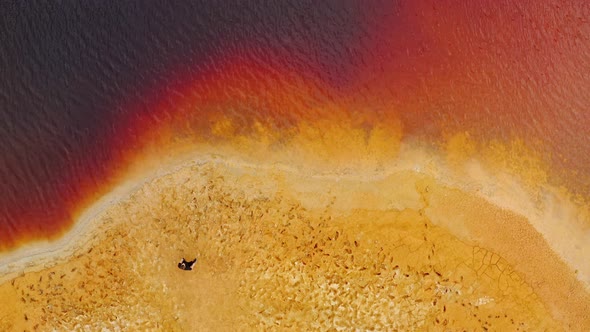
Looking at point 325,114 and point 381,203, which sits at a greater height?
point 325,114

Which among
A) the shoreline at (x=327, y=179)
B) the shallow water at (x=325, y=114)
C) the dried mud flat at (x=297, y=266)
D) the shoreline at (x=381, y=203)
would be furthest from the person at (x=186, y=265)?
the shoreline at (x=327, y=179)

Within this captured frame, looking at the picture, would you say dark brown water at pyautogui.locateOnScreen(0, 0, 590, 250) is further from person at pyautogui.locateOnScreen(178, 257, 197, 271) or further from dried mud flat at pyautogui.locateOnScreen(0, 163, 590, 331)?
person at pyautogui.locateOnScreen(178, 257, 197, 271)

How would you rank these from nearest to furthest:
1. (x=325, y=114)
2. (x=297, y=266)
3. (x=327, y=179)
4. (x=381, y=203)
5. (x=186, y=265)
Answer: (x=186, y=265) < (x=297, y=266) < (x=381, y=203) < (x=327, y=179) < (x=325, y=114)

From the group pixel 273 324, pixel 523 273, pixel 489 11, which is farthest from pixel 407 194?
pixel 489 11

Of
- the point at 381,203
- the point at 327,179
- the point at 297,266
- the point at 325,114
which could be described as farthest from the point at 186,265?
the point at 325,114

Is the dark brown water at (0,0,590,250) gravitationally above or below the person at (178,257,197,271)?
above

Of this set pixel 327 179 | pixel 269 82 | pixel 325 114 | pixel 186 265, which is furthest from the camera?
pixel 269 82

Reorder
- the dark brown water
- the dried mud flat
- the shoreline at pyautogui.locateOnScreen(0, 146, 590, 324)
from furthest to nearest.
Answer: the dark brown water < the shoreline at pyautogui.locateOnScreen(0, 146, 590, 324) < the dried mud flat

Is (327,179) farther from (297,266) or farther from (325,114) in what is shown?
(297,266)

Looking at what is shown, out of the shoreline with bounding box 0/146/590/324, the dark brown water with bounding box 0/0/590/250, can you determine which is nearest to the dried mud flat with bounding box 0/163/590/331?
the shoreline with bounding box 0/146/590/324
